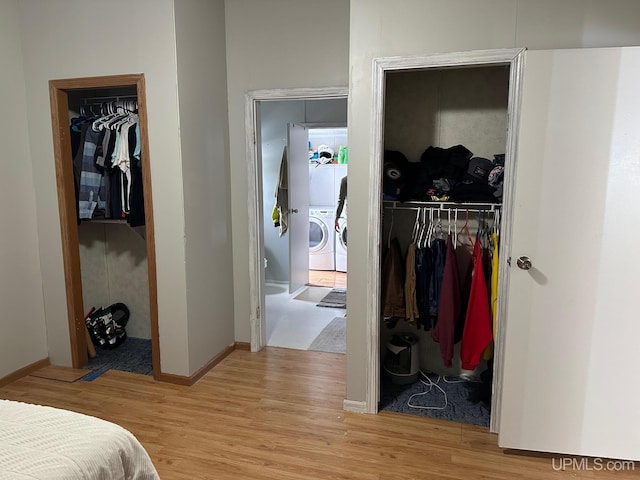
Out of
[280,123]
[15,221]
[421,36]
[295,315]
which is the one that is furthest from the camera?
[280,123]

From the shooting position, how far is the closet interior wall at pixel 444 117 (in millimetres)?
2814

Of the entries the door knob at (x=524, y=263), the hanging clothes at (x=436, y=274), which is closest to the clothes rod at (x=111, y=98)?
the hanging clothes at (x=436, y=274)

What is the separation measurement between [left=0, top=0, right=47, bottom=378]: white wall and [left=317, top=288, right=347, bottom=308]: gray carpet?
2.63m

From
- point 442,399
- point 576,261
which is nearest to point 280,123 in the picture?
point 442,399

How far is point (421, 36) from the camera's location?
2293mm

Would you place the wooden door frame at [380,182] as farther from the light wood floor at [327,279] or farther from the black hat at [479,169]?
the light wood floor at [327,279]

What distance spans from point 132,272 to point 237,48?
6.45 feet

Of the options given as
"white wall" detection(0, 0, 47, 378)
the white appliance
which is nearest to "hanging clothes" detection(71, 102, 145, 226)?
"white wall" detection(0, 0, 47, 378)

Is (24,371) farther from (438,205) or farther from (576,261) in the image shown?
(576,261)

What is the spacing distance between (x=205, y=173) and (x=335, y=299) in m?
2.40

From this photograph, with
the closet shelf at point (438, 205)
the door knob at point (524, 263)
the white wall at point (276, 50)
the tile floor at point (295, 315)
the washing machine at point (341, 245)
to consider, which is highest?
the white wall at point (276, 50)

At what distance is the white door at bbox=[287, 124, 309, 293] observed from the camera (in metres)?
5.09

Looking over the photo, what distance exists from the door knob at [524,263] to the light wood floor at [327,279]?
3.50 metres

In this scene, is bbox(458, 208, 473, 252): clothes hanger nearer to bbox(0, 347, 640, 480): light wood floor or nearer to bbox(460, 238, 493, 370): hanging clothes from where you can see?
bbox(460, 238, 493, 370): hanging clothes
